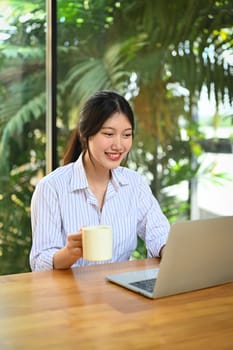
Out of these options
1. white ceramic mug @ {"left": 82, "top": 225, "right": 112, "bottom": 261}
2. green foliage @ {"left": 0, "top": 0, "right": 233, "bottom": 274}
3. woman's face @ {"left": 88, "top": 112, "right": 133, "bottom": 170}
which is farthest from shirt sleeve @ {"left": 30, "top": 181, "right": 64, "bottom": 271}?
green foliage @ {"left": 0, "top": 0, "right": 233, "bottom": 274}

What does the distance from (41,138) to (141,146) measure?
22.2 inches

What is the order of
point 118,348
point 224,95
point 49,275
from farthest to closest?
point 224,95
point 49,275
point 118,348

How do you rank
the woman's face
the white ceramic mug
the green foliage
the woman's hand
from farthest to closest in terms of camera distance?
1. the green foliage
2. the woman's face
3. the woman's hand
4. the white ceramic mug

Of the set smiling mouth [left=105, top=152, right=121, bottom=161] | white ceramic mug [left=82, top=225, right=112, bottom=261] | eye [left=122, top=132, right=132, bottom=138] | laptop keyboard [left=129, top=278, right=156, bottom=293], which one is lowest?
laptop keyboard [left=129, top=278, right=156, bottom=293]

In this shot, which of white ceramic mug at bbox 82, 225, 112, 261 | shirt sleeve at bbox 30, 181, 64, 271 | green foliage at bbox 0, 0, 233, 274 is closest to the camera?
white ceramic mug at bbox 82, 225, 112, 261

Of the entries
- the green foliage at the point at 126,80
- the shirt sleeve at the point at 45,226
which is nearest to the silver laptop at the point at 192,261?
the shirt sleeve at the point at 45,226

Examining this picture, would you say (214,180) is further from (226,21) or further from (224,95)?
(226,21)

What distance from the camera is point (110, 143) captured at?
79.5 inches

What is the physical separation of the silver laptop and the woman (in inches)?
16.1

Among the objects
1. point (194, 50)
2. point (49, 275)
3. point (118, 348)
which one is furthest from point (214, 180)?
point (118, 348)

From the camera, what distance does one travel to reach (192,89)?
323cm

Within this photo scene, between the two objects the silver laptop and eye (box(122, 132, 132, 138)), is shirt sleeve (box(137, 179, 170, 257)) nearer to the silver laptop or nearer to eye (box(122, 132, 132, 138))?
eye (box(122, 132, 132, 138))

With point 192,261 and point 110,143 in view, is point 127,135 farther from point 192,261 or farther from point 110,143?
point 192,261

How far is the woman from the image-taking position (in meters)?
1.93
